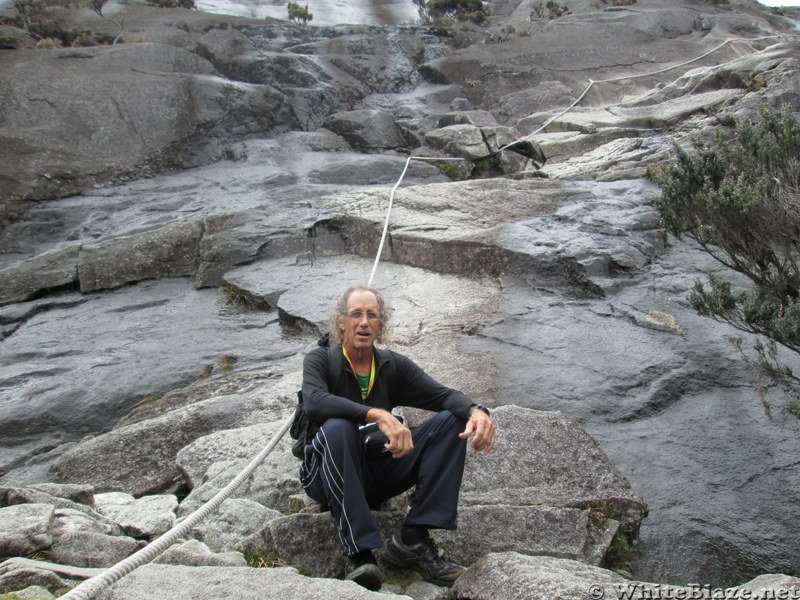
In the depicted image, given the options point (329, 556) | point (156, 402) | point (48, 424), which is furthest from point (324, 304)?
point (329, 556)

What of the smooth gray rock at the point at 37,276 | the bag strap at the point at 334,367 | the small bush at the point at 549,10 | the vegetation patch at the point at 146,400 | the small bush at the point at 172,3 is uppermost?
the small bush at the point at 549,10

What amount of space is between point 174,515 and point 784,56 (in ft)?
47.6

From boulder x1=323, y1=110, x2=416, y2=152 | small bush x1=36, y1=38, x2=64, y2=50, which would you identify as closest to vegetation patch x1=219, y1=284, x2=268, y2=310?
boulder x1=323, y1=110, x2=416, y2=152

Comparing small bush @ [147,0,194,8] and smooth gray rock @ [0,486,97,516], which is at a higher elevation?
small bush @ [147,0,194,8]

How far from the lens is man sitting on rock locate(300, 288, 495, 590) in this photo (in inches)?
133

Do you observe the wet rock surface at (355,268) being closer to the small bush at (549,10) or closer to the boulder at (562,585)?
the boulder at (562,585)

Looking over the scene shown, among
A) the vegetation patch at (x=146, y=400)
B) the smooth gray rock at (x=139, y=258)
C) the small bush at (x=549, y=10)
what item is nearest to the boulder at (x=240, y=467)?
the vegetation patch at (x=146, y=400)

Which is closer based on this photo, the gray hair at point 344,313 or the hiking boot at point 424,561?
the hiking boot at point 424,561

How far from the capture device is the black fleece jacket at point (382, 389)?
3.68m

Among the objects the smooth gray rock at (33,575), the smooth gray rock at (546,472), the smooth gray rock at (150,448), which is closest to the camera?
the smooth gray rock at (33,575)

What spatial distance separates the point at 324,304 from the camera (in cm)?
816

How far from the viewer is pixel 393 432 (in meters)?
3.44

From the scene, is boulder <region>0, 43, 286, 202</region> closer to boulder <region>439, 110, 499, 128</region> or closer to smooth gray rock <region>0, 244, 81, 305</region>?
smooth gray rock <region>0, 244, 81, 305</region>

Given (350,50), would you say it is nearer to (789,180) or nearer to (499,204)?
(499,204)
